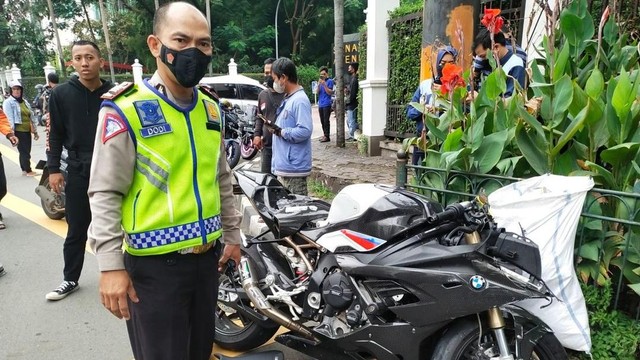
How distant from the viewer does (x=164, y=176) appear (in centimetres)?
164

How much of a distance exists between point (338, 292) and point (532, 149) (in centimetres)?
129

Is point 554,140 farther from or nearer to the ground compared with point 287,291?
farther from the ground

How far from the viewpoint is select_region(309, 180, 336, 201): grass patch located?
18.5 ft

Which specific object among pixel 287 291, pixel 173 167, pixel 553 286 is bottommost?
pixel 287 291

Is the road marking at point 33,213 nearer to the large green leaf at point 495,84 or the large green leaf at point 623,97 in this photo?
the large green leaf at point 495,84

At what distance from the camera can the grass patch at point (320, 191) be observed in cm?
565

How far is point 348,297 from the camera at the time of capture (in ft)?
6.97

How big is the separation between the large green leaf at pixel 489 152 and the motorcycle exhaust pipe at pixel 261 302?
129cm

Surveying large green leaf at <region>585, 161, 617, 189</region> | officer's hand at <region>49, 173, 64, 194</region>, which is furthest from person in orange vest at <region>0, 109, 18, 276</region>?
large green leaf at <region>585, 161, 617, 189</region>

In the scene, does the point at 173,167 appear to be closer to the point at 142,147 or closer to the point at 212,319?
the point at 142,147

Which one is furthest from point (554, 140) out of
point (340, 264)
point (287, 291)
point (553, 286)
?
point (287, 291)

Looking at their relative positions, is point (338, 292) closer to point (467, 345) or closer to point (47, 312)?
point (467, 345)

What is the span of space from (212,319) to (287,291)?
584 mm

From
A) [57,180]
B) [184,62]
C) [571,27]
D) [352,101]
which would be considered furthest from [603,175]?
[352,101]
